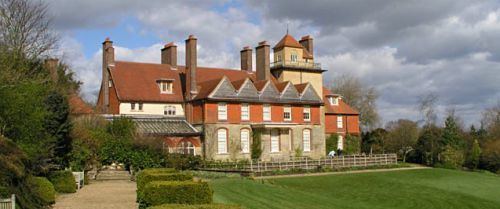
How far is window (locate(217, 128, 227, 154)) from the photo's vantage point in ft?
151

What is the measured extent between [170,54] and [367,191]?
27.0 meters

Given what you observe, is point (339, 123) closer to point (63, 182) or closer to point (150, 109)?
point (150, 109)

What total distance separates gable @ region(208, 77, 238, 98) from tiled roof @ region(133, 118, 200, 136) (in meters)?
3.35

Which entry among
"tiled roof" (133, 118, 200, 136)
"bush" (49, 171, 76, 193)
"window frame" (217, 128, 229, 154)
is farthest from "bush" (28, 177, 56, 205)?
"window frame" (217, 128, 229, 154)

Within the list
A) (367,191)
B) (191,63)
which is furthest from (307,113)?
(367,191)

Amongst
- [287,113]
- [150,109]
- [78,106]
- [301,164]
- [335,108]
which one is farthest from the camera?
[335,108]

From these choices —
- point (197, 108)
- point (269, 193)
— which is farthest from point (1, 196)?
point (197, 108)

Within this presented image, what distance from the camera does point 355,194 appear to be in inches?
1179

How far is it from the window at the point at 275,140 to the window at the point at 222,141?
16.3ft

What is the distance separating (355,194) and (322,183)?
13.4 feet

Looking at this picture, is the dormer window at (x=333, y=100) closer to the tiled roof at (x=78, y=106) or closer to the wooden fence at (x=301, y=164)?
the wooden fence at (x=301, y=164)

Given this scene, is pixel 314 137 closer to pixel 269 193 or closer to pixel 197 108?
pixel 197 108

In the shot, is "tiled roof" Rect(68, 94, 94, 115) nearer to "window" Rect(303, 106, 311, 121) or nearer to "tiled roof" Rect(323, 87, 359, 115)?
"window" Rect(303, 106, 311, 121)

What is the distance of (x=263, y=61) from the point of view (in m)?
52.0
